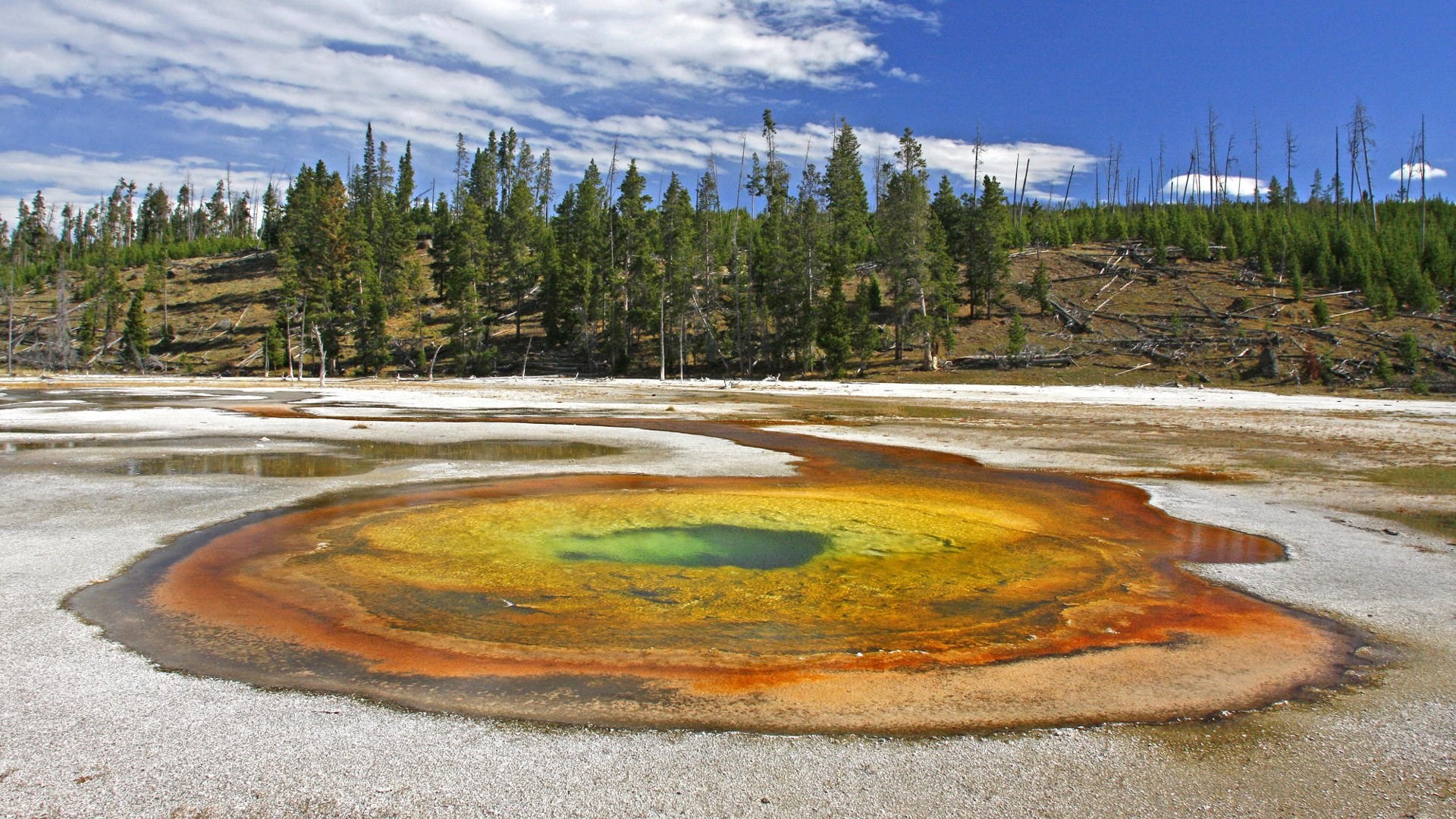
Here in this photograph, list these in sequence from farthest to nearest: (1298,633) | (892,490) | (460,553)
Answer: (892,490)
(460,553)
(1298,633)

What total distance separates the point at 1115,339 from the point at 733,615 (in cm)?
5896

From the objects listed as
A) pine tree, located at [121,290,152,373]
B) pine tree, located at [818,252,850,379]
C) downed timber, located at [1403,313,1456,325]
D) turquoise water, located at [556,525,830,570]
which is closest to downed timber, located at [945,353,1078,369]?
pine tree, located at [818,252,850,379]

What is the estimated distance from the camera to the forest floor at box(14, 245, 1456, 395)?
49775mm

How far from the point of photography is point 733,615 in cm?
805

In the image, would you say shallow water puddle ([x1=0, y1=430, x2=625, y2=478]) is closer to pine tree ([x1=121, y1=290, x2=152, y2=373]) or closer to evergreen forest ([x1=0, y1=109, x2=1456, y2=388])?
evergreen forest ([x1=0, y1=109, x2=1456, y2=388])

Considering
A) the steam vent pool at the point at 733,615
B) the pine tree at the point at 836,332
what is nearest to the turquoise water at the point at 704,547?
the steam vent pool at the point at 733,615

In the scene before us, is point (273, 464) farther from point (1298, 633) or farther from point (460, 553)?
point (1298, 633)

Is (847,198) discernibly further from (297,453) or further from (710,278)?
(297,453)

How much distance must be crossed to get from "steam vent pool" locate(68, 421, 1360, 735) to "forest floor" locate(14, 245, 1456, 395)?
44.1m

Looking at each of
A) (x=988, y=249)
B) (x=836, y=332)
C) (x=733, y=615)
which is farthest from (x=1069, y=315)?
(x=733, y=615)

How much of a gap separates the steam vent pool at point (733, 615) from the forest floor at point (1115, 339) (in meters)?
44.1

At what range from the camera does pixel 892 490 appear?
Result: 1570cm

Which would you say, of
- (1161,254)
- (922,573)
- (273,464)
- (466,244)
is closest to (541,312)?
(466,244)

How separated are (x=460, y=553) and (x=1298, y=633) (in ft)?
31.5
